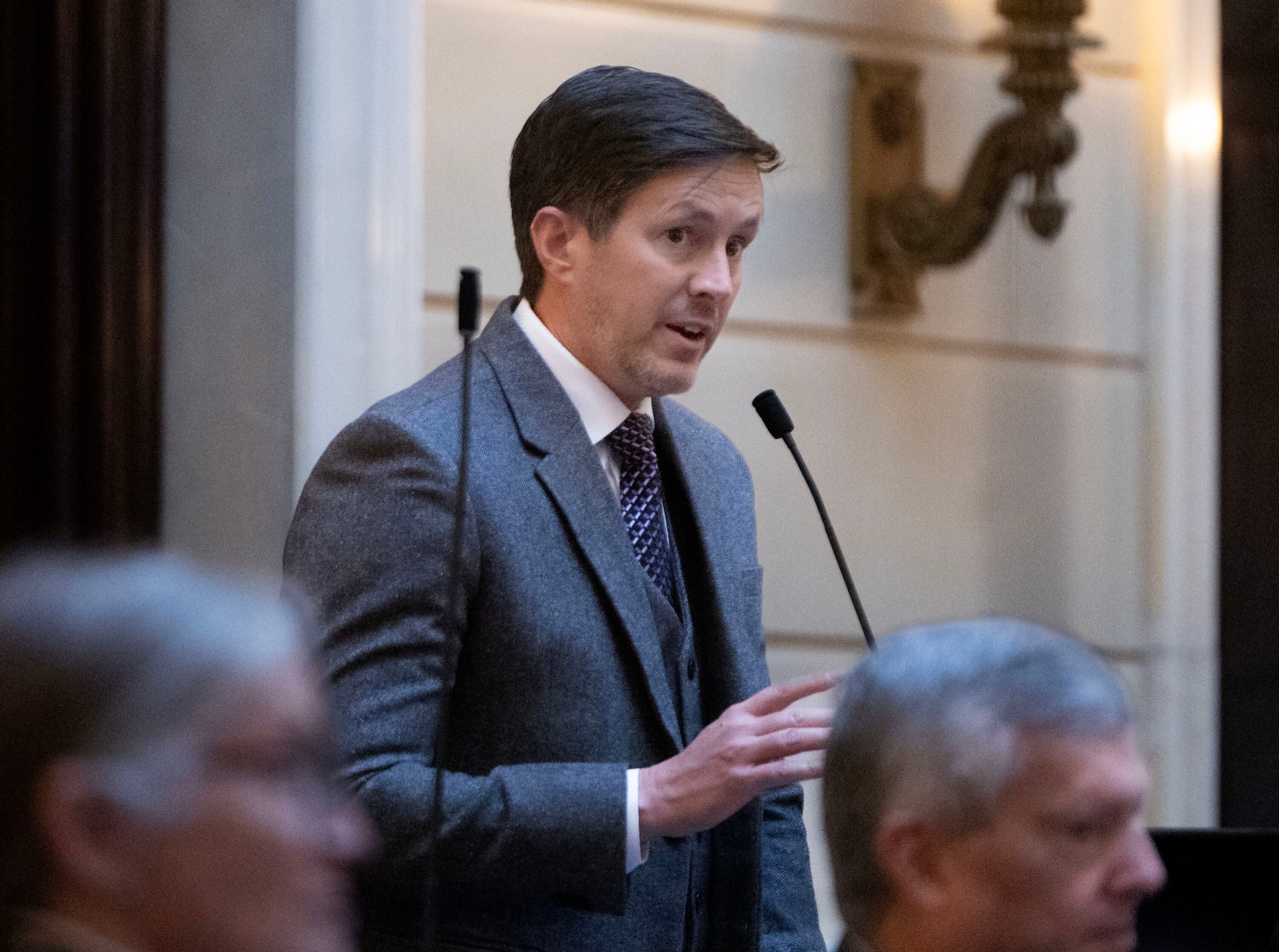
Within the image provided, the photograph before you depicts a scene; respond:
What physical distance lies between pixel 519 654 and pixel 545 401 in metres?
0.32

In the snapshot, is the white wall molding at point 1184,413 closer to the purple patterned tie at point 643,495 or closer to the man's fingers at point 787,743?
the purple patterned tie at point 643,495

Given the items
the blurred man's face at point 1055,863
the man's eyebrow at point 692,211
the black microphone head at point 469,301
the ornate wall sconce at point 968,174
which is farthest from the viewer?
the ornate wall sconce at point 968,174

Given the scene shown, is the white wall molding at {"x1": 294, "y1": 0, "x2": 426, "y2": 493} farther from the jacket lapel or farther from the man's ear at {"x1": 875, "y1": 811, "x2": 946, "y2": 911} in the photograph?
the man's ear at {"x1": 875, "y1": 811, "x2": 946, "y2": 911}

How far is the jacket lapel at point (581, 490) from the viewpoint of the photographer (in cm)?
200

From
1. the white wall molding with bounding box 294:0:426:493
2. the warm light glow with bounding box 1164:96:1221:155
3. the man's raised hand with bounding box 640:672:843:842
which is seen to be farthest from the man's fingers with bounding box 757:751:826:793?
the warm light glow with bounding box 1164:96:1221:155

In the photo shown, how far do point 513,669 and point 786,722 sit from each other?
1.00ft

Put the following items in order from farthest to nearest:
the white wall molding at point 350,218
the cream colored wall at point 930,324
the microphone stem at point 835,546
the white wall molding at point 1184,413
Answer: the white wall molding at point 1184,413 → the cream colored wall at point 930,324 → the white wall molding at point 350,218 → the microphone stem at point 835,546

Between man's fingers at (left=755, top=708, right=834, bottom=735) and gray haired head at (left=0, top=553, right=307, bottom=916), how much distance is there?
791 millimetres

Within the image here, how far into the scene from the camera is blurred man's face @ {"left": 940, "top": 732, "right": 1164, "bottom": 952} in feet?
4.47

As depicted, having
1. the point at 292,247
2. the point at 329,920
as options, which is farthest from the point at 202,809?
the point at 292,247

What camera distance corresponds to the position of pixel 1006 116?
365 cm

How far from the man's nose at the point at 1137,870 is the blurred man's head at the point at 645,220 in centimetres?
87

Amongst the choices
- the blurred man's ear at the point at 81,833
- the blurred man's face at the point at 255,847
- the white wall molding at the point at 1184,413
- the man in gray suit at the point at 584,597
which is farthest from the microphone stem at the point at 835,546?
the white wall molding at the point at 1184,413

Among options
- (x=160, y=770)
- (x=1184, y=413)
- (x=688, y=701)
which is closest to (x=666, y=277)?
(x=688, y=701)
